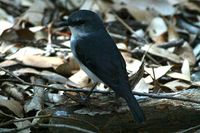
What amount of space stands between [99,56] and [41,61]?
964mm

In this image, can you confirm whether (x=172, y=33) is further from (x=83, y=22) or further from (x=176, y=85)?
(x=83, y=22)

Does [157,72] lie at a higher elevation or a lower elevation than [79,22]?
lower

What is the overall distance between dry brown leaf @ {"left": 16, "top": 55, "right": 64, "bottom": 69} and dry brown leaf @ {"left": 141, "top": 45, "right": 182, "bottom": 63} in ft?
3.38

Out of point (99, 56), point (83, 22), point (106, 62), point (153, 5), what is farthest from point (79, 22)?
point (153, 5)

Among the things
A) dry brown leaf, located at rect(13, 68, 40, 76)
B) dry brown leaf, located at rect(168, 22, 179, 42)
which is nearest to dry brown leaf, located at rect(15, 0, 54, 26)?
dry brown leaf, located at rect(13, 68, 40, 76)

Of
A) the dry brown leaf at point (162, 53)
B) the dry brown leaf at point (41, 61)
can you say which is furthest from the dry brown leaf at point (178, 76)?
the dry brown leaf at point (41, 61)

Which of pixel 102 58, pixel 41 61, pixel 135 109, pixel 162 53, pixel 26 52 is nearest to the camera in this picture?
pixel 135 109

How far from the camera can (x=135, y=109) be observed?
391 centimetres

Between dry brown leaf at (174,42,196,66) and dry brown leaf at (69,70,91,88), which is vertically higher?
dry brown leaf at (69,70,91,88)

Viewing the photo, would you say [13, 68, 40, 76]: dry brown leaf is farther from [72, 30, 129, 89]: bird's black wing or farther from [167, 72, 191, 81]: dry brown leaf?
[167, 72, 191, 81]: dry brown leaf

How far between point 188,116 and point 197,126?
1.17 ft

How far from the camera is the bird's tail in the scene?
3.87 metres

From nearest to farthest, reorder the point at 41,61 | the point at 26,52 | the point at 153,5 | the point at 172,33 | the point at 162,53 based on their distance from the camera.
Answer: the point at 41,61 → the point at 26,52 → the point at 162,53 → the point at 172,33 → the point at 153,5

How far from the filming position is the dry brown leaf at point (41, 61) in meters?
5.22
